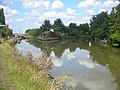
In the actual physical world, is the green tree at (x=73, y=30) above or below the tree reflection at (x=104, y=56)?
above

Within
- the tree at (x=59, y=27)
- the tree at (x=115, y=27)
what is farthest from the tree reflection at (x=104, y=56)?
the tree at (x=59, y=27)

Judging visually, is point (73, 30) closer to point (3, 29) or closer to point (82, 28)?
point (82, 28)

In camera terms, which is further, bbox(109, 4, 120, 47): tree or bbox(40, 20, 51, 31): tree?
bbox(40, 20, 51, 31): tree

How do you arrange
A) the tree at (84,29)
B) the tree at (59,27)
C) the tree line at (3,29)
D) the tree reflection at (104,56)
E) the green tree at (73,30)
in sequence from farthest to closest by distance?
the tree at (84,29) → the green tree at (73,30) → the tree at (59,27) → the tree line at (3,29) → the tree reflection at (104,56)

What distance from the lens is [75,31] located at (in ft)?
452

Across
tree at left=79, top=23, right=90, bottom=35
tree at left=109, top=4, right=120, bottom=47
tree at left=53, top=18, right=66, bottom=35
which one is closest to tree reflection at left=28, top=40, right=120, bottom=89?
tree at left=109, top=4, right=120, bottom=47

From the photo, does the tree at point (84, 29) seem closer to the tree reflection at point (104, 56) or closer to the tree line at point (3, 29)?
the tree line at point (3, 29)

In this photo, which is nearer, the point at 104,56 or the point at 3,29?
the point at 104,56

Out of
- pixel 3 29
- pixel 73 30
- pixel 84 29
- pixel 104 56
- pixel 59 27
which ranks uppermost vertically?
pixel 59 27

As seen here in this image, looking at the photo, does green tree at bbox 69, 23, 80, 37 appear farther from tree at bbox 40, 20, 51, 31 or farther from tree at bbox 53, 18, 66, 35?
tree at bbox 40, 20, 51, 31

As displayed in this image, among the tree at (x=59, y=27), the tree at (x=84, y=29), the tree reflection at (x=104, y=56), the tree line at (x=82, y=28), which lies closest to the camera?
the tree reflection at (x=104, y=56)

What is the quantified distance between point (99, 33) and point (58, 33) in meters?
41.8

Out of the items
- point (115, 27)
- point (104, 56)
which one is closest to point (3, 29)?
point (115, 27)

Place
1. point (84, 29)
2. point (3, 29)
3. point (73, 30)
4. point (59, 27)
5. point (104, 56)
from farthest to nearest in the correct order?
point (84, 29), point (73, 30), point (59, 27), point (3, 29), point (104, 56)
